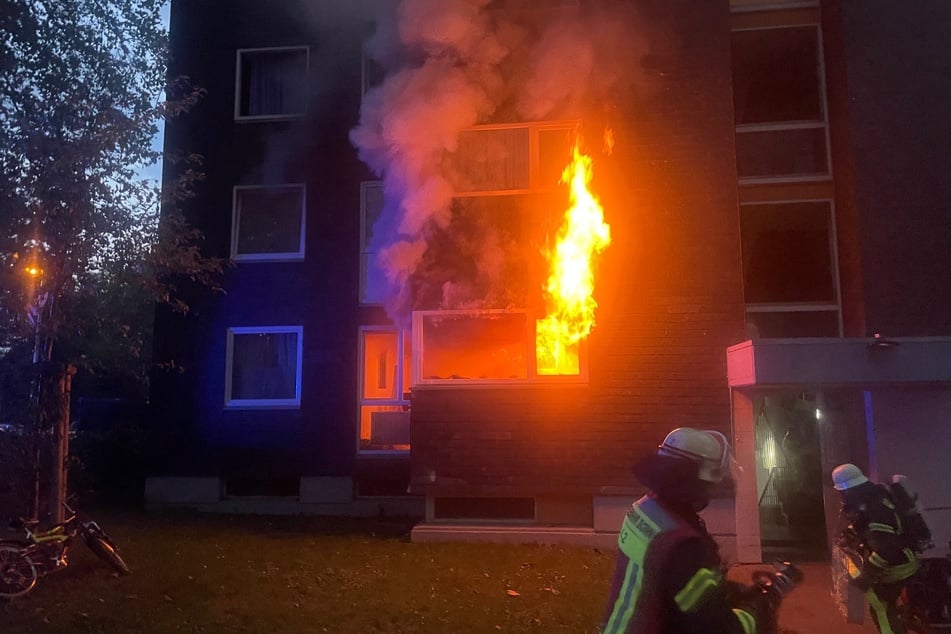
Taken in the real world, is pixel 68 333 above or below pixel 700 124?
below

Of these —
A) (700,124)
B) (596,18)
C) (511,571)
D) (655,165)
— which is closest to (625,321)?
(655,165)

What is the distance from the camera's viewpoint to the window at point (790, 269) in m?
9.91

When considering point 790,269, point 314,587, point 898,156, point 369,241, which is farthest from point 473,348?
point 898,156

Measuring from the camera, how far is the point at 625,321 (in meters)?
9.01

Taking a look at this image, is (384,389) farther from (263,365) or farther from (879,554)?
(879,554)

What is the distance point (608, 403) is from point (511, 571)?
2.49 metres

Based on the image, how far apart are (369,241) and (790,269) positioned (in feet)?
20.9

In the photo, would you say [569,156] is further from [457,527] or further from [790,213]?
[457,527]

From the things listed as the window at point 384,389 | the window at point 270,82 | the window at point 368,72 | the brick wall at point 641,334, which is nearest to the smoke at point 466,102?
the brick wall at point 641,334

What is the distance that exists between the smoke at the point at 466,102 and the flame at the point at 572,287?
0.53 m

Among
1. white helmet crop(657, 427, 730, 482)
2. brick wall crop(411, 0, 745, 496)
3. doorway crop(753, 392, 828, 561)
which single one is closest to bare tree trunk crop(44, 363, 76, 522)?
brick wall crop(411, 0, 745, 496)

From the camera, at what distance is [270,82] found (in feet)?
40.2

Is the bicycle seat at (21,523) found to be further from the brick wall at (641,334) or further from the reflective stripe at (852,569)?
the reflective stripe at (852,569)

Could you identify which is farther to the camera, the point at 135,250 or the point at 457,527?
the point at 457,527
